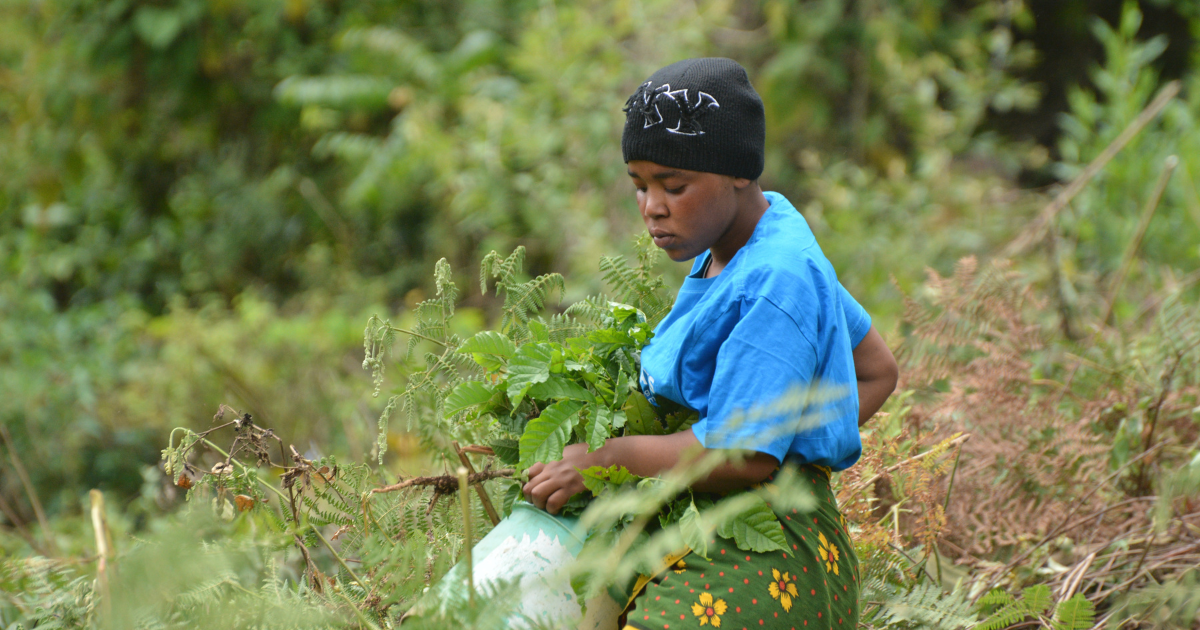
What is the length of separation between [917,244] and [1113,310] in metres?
1.61

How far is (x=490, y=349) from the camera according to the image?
167cm

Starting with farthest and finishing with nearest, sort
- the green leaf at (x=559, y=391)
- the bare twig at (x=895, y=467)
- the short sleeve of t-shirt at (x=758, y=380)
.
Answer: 1. the bare twig at (x=895, y=467)
2. the green leaf at (x=559, y=391)
3. the short sleeve of t-shirt at (x=758, y=380)

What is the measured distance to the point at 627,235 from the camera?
5242 millimetres

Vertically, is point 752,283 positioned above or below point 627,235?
above

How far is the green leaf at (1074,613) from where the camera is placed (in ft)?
5.61

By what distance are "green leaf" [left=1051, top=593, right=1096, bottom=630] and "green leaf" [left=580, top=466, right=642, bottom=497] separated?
933mm

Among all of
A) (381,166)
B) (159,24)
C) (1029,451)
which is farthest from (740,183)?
(159,24)

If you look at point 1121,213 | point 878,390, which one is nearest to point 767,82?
point 1121,213

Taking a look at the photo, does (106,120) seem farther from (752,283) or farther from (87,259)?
(752,283)

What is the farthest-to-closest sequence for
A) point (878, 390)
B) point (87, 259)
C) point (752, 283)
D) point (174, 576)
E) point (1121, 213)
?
1. point (87, 259)
2. point (1121, 213)
3. point (878, 390)
4. point (752, 283)
5. point (174, 576)

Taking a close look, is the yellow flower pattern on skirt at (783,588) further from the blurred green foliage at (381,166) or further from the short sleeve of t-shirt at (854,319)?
the blurred green foliage at (381,166)

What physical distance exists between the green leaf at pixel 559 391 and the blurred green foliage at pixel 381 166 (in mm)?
2210

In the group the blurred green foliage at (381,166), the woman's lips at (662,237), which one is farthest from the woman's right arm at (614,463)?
the blurred green foliage at (381,166)

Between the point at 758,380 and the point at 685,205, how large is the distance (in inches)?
14.9
